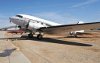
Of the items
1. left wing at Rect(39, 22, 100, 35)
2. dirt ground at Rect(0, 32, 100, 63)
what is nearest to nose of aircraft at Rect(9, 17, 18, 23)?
left wing at Rect(39, 22, 100, 35)

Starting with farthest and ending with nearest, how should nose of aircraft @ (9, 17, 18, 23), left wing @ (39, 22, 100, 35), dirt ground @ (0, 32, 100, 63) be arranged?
nose of aircraft @ (9, 17, 18, 23) → left wing @ (39, 22, 100, 35) → dirt ground @ (0, 32, 100, 63)

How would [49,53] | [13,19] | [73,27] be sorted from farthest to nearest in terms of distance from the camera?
1. [13,19]
2. [73,27]
3. [49,53]

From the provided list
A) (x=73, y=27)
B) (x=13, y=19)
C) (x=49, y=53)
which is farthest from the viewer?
(x=13, y=19)

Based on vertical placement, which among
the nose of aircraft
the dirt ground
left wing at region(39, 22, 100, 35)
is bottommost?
the dirt ground

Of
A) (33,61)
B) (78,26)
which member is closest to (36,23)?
(78,26)

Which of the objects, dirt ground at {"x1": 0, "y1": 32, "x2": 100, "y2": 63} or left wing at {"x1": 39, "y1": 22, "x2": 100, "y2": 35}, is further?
left wing at {"x1": 39, "y1": 22, "x2": 100, "y2": 35}

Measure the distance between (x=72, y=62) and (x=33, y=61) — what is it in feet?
7.34

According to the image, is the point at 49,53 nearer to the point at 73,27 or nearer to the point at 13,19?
the point at 73,27

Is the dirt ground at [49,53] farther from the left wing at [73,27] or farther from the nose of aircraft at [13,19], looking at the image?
the nose of aircraft at [13,19]

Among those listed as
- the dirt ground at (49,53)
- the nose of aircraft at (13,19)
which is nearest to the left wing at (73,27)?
the dirt ground at (49,53)

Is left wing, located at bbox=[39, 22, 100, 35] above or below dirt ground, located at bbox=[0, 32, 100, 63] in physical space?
above

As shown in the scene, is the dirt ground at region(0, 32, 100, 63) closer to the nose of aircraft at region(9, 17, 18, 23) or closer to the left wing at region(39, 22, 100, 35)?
the left wing at region(39, 22, 100, 35)

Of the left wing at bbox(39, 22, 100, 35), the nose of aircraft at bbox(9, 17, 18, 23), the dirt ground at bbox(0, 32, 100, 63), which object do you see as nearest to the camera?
the dirt ground at bbox(0, 32, 100, 63)

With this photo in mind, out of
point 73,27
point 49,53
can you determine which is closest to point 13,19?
point 73,27
